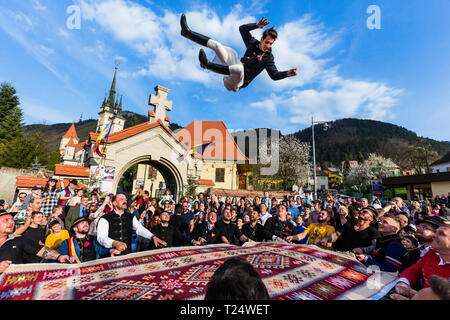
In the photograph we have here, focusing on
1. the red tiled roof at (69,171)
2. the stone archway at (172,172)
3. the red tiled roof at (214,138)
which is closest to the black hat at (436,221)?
the stone archway at (172,172)

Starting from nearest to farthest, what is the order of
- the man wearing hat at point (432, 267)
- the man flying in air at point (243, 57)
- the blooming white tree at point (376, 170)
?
1. the man wearing hat at point (432, 267)
2. the man flying in air at point (243, 57)
3. the blooming white tree at point (376, 170)

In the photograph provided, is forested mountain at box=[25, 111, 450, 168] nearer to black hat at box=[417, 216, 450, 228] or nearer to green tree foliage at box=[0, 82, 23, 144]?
green tree foliage at box=[0, 82, 23, 144]

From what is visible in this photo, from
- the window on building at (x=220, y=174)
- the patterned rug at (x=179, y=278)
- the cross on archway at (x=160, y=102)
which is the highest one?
the cross on archway at (x=160, y=102)

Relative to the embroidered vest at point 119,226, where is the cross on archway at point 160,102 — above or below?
above

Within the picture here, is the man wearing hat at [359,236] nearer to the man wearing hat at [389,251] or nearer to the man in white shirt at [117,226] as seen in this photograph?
the man wearing hat at [389,251]

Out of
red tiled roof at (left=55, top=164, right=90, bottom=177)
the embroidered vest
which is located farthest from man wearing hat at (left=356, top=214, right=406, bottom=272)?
red tiled roof at (left=55, top=164, right=90, bottom=177)

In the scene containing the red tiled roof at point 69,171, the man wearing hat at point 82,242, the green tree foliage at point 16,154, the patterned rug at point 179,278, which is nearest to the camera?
the patterned rug at point 179,278

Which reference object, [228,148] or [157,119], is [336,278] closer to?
[157,119]

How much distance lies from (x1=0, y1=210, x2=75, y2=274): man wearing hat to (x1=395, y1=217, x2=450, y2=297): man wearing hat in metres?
5.13

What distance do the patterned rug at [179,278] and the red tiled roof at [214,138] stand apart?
1042 inches

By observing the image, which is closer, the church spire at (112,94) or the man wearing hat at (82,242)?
the man wearing hat at (82,242)

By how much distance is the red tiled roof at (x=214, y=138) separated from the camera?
32.2 meters

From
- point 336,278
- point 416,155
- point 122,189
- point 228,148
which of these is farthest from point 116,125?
point 416,155

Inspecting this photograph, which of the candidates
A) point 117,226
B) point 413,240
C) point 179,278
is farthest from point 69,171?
point 413,240
